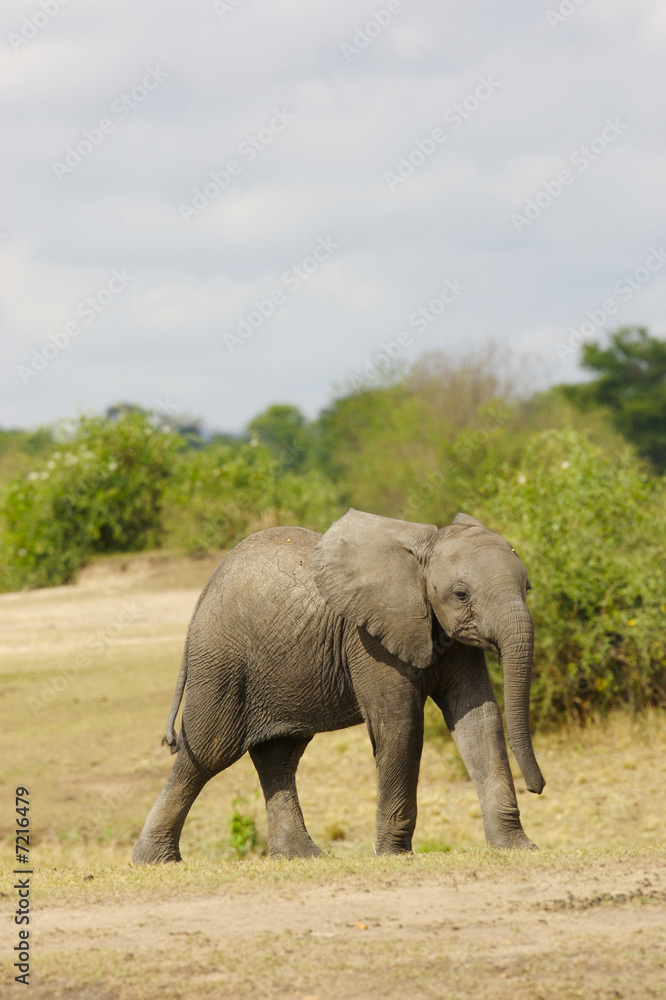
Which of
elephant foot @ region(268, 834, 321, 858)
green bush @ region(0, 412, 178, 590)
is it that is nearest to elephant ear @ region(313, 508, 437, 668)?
elephant foot @ region(268, 834, 321, 858)

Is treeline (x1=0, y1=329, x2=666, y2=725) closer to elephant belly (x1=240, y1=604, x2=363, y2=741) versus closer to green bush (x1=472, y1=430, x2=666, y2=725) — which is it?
green bush (x1=472, y1=430, x2=666, y2=725)

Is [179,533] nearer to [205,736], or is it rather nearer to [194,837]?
[194,837]

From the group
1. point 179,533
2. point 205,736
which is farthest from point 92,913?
point 179,533

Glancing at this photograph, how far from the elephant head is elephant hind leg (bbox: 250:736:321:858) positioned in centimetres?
124

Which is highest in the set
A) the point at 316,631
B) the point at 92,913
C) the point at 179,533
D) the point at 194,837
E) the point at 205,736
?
the point at 179,533

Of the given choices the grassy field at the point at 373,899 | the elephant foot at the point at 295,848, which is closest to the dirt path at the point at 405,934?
the grassy field at the point at 373,899

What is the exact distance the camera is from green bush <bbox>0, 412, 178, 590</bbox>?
2542 centimetres

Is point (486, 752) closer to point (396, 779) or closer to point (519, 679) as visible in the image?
point (396, 779)

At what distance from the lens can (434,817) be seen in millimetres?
10234

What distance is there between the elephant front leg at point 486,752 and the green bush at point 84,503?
19.9 m

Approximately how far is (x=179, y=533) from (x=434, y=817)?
14797mm

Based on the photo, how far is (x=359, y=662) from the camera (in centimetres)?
636

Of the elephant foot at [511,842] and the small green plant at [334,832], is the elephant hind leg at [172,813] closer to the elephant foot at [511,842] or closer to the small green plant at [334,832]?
the elephant foot at [511,842]

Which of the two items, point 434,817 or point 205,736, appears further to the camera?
point 434,817
